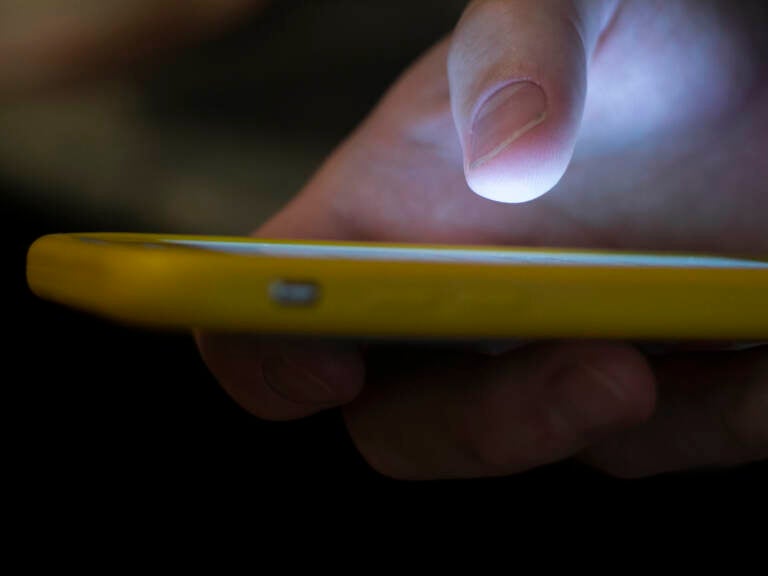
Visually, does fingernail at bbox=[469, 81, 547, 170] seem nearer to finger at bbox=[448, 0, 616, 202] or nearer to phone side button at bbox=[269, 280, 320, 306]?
finger at bbox=[448, 0, 616, 202]

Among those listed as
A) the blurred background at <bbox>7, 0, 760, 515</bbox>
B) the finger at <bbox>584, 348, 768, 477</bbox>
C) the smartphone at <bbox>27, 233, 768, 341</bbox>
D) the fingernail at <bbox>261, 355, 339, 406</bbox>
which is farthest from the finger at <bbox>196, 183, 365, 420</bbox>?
the blurred background at <bbox>7, 0, 760, 515</bbox>

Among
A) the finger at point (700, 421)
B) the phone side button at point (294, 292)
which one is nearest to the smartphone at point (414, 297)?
the phone side button at point (294, 292)

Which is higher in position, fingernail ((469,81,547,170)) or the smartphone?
fingernail ((469,81,547,170))

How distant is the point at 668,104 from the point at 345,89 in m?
0.72

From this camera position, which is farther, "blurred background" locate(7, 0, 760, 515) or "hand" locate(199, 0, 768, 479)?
"blurred background" locate(7, 0, 760, 515)

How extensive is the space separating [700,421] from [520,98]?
1.08 ft

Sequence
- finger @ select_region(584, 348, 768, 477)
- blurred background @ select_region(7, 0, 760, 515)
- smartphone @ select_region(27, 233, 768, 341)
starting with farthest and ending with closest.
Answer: blurred background @ select_region(7, 0, 760, 515) → finger @ select_region(584, 348, 768, 477) → smartphone @ select_region(27, 233, 768, 341)

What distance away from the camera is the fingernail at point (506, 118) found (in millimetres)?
543

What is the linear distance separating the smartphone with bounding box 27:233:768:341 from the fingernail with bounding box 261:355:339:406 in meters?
0.20

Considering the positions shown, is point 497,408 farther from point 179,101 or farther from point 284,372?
point 179,101

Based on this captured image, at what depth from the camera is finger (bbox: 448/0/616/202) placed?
547 mm

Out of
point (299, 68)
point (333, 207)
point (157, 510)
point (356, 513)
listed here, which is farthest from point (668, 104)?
point (299, 68)

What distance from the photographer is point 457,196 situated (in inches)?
33.4

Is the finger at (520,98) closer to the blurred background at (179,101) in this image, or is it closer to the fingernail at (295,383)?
the fingernail at (295,383)
